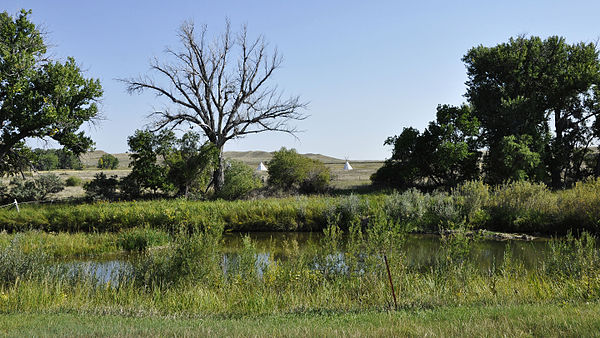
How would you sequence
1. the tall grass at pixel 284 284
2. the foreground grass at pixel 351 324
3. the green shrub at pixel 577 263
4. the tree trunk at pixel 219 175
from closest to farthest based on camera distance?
the foreground grass at pixel 351 324, the tall grass at pixel 284 284, the green shrub at pixel 577 263, the tree trunk at pixel 219 175

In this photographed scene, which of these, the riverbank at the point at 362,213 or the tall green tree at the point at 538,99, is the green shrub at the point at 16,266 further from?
the tall green tree at the point at 538,99

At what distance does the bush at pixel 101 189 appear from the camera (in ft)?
79.8

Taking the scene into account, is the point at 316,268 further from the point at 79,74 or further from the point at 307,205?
the point at 79,74

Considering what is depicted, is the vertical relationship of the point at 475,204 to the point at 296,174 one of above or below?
below

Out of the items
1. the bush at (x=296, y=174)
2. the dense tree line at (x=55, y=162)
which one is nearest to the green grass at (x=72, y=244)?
the bush at (x=296, y=174)

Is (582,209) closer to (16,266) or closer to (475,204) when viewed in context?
(475,204)

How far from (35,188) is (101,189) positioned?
172 inches

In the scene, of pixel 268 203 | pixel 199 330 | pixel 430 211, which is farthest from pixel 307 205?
pixel 199 330

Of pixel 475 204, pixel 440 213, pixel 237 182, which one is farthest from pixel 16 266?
pixel 237 182

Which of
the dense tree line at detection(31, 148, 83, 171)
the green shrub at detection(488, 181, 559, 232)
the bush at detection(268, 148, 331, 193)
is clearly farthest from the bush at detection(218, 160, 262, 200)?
the dense tree line at detection(31, 148, 83, 171)

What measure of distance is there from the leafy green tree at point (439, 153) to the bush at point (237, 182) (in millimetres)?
8215

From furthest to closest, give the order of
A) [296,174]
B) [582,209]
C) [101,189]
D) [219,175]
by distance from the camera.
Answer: [296,174] → [219,175] → [101,189] → [582,209]

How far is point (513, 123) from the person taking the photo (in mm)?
25344

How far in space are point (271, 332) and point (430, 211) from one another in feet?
46.2
